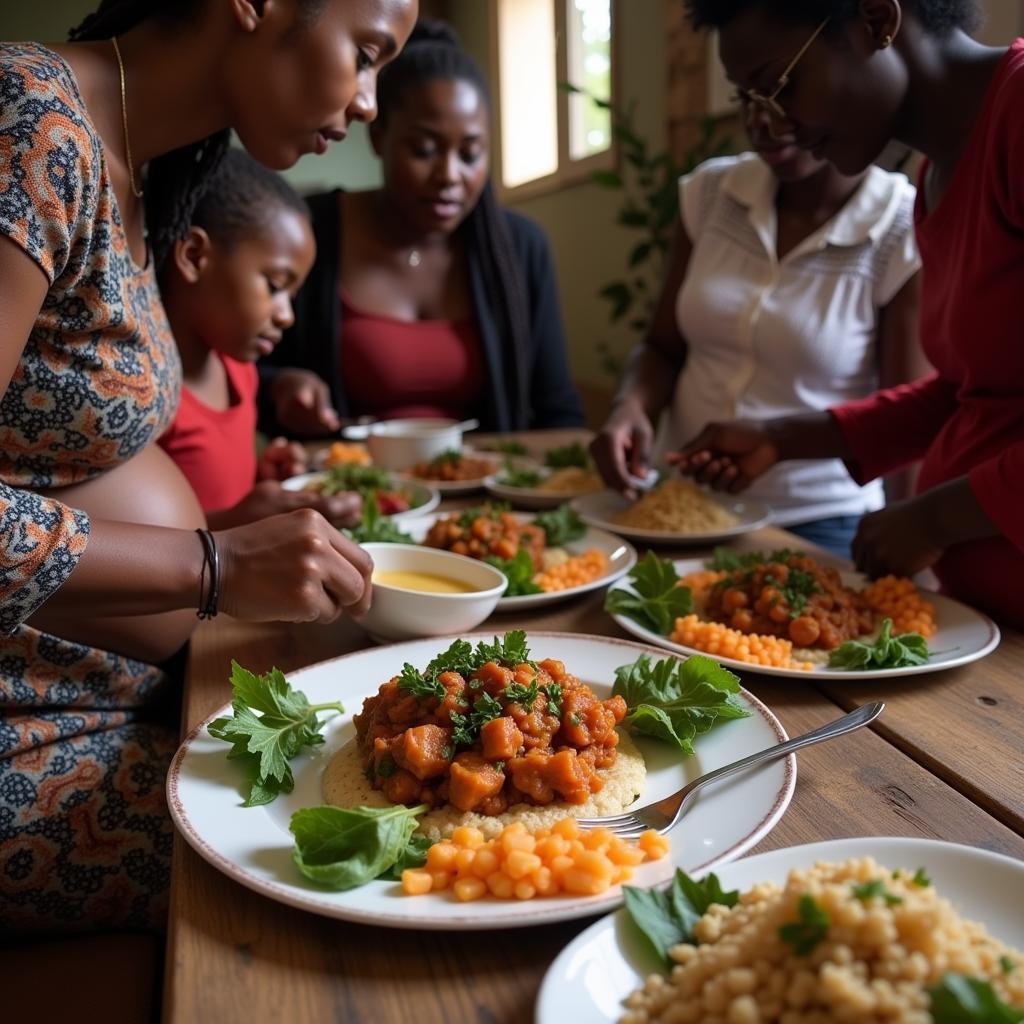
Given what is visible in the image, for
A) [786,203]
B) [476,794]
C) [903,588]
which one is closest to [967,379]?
[903,588]

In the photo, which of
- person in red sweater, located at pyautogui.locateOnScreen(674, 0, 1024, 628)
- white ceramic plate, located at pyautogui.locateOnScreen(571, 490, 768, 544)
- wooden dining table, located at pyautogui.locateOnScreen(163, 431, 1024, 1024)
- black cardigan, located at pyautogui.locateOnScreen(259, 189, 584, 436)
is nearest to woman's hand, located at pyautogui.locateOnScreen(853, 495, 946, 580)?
person in red sweater, located at pyautogui.locateOnScreen(674, 0, 1024, 628)

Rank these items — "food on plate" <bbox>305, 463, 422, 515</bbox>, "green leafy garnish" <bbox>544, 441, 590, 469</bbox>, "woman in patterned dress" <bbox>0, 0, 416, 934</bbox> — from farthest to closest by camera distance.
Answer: "green leafy garnish" <bbox>544, 441, 590, 469</bbox> → "food on plate" <bbox>305, 463, 422, 515</bbox> → "woman in patterned dress" <bbox>0, 0, 416, 934</bbox>

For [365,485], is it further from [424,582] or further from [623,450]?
[424,582]

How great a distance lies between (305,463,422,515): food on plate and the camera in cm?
210

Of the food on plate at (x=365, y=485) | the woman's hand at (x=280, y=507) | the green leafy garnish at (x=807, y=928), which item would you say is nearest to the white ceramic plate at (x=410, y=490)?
the food on plate at (x=365, y=485)

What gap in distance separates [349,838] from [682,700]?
0.43m

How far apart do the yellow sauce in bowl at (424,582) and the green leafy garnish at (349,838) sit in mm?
646

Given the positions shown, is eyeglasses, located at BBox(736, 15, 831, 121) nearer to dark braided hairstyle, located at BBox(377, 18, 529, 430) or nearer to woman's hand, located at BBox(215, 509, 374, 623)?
woman's hand, located at BBox(215, 509, 374, 623)

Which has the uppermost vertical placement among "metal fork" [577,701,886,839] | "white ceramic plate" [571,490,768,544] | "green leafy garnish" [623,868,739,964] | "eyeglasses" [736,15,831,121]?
"eyeglasses" [736,15,831,121]

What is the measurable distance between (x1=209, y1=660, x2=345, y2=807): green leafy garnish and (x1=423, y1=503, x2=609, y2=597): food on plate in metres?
0.52

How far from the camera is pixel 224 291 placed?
2053 millimetres

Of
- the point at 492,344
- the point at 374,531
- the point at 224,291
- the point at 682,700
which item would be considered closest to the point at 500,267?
the point at 492,344

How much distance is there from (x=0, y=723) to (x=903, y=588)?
1.30 m

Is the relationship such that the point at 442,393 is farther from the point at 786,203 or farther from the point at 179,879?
the point at 179,879
